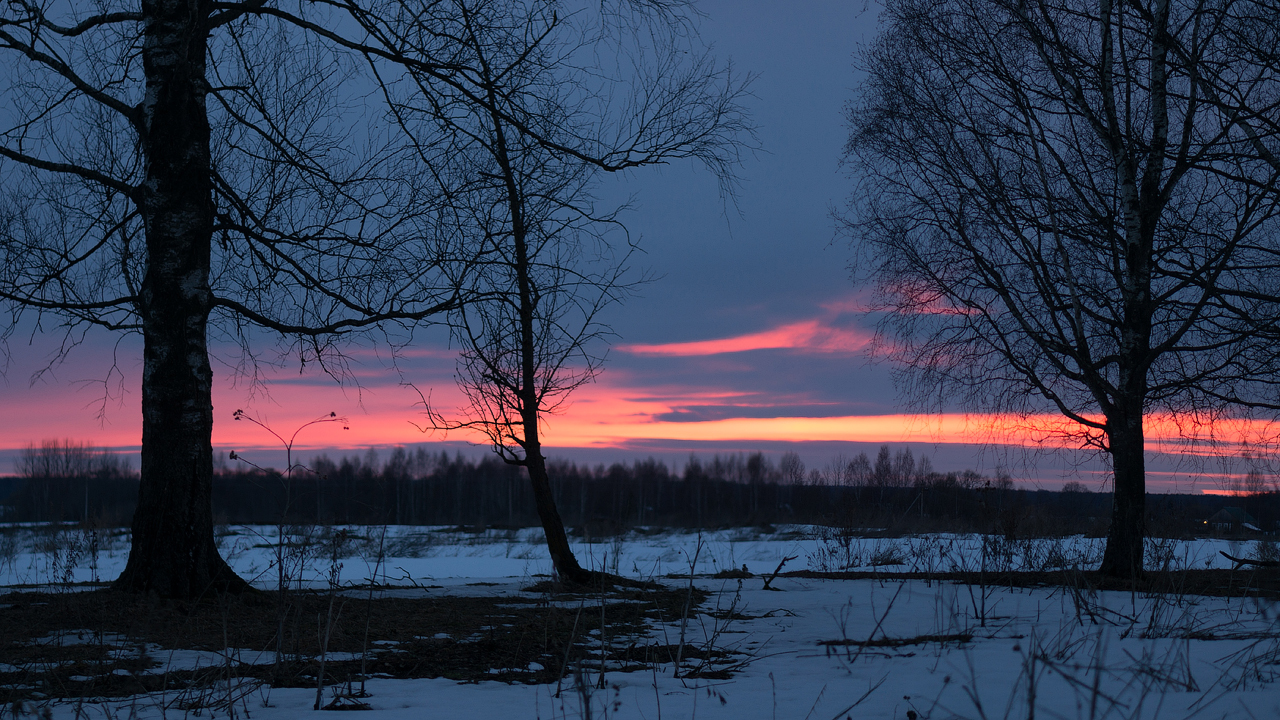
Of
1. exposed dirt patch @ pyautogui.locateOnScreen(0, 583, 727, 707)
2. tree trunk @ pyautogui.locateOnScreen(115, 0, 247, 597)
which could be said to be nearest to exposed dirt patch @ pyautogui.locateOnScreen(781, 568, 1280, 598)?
exposed dirt patch @ pyautogui.locateOnScreen(0, 583, 727, 707)

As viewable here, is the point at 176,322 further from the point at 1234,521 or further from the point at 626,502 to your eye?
the point at 1234,521

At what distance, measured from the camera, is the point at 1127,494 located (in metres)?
8.11

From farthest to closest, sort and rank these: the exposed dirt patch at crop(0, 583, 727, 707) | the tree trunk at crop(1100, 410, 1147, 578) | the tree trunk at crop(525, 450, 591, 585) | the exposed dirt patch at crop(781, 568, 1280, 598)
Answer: the tree trunk at crop(525, 450, 591, 585)
the tree trunk at crop(1100, 410, 1147, 578)
the exposed dirt patch at crop(781, 568, 1280, 598)
the exposed dirt patch at crop(0, 583, 727, 707)

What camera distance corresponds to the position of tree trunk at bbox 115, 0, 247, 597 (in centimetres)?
544

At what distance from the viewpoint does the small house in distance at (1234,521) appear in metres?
15.4

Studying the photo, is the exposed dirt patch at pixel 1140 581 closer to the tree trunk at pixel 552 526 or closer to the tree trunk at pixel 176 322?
the tree trunk at pixel 552 526

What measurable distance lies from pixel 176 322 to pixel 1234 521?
18.9m

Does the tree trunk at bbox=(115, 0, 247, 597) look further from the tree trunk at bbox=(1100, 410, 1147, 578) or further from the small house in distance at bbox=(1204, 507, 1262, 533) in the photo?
the small house in distance at bbox=(1204, 507, 1262, 533)

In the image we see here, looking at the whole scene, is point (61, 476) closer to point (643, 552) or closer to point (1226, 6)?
point (643, 552)

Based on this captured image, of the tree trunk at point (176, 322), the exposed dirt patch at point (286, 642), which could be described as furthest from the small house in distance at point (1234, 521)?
the tree trunk at point (176, 322)

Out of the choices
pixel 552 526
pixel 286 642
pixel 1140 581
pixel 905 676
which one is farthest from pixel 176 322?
pixel 1140 581

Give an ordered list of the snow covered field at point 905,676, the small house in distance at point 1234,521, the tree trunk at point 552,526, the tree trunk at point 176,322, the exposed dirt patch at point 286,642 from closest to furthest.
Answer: the snow covered field at point 905,676 → the exposed dirt patch at point 286,642 → the tree trunk at point 176,322 → the tree trunk at point 552,526 → the small house in distance at point 1234,521

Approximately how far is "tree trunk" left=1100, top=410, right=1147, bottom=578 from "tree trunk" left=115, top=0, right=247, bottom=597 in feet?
27.2

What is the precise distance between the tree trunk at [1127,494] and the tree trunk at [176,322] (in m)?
8.28
